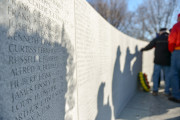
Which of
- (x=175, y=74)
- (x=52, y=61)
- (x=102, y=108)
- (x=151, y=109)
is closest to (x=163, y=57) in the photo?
A: (x=175, y=74)

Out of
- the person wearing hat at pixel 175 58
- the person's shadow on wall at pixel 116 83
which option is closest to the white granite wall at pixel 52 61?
the person's shadow on wall at pixel 116 83

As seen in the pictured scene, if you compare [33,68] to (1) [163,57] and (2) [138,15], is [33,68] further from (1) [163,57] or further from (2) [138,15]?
(2) [138,15]

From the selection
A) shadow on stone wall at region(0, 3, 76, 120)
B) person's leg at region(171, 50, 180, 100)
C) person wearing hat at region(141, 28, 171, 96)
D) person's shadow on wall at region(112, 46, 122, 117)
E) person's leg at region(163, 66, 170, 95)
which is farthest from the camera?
person wearing hat at region(141, 28, 171, 96)

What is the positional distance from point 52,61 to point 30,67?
0.33m

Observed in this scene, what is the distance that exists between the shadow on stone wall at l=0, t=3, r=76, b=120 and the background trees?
1808 centimetres

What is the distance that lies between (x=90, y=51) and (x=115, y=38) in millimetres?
1531

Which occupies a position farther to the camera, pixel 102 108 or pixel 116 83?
pixel 116 83

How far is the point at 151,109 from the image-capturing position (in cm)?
438

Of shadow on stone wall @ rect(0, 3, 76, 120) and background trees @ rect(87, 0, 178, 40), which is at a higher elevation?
background trees @ rect(87, 0, 178, 40)

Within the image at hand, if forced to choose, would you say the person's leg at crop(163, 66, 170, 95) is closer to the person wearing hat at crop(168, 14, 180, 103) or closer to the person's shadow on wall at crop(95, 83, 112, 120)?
the person wearing hat at crop(168, 14, 180, 103)

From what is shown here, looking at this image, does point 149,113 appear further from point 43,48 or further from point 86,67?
point 43,48

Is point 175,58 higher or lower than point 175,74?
higher

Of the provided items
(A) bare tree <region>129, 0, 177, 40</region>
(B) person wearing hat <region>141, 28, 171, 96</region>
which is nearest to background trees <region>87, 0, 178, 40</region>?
(A) bare tree <region>129, 0, 177, 40</region>

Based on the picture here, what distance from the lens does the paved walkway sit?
384cm
